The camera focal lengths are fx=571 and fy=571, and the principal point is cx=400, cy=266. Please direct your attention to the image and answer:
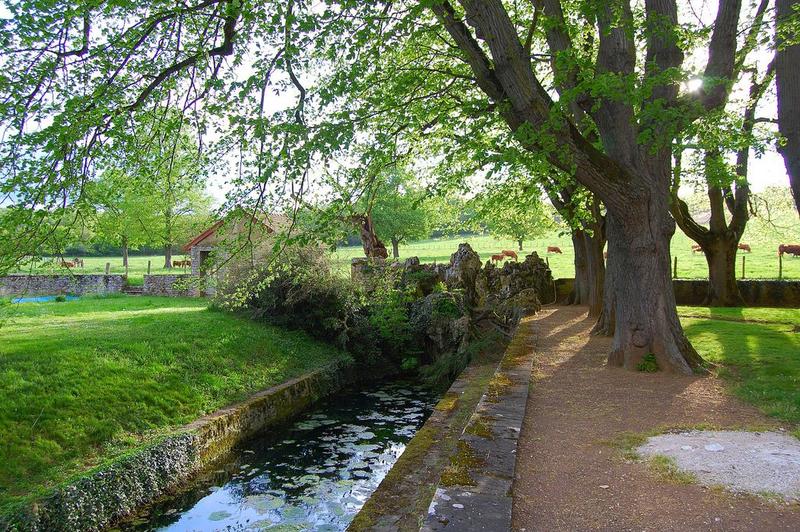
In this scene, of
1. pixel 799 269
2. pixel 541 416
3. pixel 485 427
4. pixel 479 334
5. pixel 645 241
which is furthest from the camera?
pixel 799 269

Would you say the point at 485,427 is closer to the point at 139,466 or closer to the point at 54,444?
the point at 139,466

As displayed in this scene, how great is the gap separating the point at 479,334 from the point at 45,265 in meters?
10.9

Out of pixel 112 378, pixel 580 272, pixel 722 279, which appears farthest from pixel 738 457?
pixel 722 279

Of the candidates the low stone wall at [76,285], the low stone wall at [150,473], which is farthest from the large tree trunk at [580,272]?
the low stone wall at [76,285]

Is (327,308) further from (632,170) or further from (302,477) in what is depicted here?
(632,170)

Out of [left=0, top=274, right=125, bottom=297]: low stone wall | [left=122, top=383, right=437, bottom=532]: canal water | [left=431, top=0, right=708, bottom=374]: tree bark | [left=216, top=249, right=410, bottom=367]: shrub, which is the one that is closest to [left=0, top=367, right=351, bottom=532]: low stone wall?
[left=122, top=383, right=437, bottom=532]: canal water

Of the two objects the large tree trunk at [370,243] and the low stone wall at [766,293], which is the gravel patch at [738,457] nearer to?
the large tree trunk at [370,243]

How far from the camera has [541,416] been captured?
22.5 feet

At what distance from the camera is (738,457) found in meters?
5.20

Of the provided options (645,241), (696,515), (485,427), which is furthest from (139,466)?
(645,241)

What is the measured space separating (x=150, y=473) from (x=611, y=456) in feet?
19.3

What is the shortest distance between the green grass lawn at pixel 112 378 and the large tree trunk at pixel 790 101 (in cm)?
1058

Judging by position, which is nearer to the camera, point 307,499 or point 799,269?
point 307,499

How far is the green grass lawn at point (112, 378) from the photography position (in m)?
7.20
